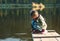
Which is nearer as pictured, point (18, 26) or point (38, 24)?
point (38, 24)

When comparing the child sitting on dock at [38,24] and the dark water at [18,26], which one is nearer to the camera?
the child sitting on dock at [38,24]

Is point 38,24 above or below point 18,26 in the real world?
above

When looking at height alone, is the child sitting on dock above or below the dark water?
above

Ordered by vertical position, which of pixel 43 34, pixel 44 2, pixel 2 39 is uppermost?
pixel 43 34

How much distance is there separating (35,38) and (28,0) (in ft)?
116

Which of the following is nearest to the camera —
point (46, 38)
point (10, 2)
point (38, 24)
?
point (46, 38)

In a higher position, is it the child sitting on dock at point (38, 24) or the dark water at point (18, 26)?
the child sitting on dock at point (38, 24)

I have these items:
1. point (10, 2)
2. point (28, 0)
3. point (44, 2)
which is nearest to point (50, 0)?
point (44, 2)

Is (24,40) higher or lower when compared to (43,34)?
lower

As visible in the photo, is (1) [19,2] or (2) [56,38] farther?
(1) [19,2]

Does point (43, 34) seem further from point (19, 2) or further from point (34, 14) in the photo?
point (19, 2)

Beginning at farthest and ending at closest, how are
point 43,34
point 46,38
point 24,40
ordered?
point 24,40 → point 43,34 → point 46,38

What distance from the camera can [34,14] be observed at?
24.4 ft

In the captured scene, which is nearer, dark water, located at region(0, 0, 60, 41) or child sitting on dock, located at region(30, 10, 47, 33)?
child sitting on dock, located at region(30, 10, 47, 33)
